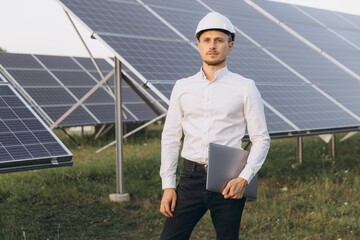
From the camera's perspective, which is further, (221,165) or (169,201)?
(169,201)

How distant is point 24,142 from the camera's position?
4953mm

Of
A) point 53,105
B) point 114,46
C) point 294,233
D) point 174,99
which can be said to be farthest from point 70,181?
point 174,99

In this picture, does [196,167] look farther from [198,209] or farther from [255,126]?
[255,126]

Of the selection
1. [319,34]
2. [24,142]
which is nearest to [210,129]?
[24,142]

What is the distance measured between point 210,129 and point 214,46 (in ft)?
1.37

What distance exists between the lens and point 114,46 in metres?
6.95

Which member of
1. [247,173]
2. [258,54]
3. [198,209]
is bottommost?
[198,209]

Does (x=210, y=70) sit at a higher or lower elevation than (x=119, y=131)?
higher

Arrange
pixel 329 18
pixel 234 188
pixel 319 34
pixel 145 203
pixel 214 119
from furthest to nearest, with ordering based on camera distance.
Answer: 1. pixel 329 18
2. pixel 319 34
3. pixel 145 203
4. pixel 214 119
5. pixel 234 188

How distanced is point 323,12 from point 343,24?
55cm

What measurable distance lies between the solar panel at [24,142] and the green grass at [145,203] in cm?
84

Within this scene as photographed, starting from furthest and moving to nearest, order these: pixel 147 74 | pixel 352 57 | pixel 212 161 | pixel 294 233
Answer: pixel 352 57 < pixel 147 74 < pixel 294 233 < pixel 212 161

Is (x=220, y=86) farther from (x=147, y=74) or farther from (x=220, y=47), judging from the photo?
(x=147, y=74)

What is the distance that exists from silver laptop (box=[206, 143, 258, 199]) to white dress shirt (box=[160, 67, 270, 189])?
51 mm
